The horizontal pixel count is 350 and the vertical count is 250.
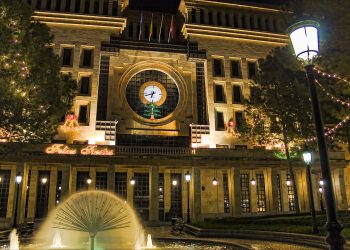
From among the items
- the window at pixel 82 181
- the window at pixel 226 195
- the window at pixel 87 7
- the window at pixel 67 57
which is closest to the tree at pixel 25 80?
the window at pixel 82 181

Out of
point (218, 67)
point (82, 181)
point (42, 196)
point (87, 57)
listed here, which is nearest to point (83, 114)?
point (87, 57)

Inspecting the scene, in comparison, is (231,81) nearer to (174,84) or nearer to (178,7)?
(174,84)

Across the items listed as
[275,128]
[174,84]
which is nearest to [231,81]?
[174,84]

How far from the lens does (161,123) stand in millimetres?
43469

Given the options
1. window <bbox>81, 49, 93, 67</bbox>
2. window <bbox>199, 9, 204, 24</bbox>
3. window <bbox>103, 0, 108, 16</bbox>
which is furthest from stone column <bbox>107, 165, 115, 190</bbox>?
window <bbox>199, 9, 204, 24</bbox>

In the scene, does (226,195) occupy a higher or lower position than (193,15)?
lower

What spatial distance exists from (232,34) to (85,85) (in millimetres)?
22144

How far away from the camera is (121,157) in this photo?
34125 mm

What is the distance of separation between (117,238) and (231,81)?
104 ft

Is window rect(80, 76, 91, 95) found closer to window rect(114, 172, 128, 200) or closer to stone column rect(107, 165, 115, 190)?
window rect(114, 172, 128, 200)

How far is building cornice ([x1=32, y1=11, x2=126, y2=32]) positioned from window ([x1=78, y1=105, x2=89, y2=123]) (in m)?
11.5

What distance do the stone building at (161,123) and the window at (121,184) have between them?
122 mm

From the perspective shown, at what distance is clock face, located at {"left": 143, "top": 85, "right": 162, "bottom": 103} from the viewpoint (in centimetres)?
4397

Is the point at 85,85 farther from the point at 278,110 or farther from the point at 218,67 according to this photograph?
the point at 278,110
